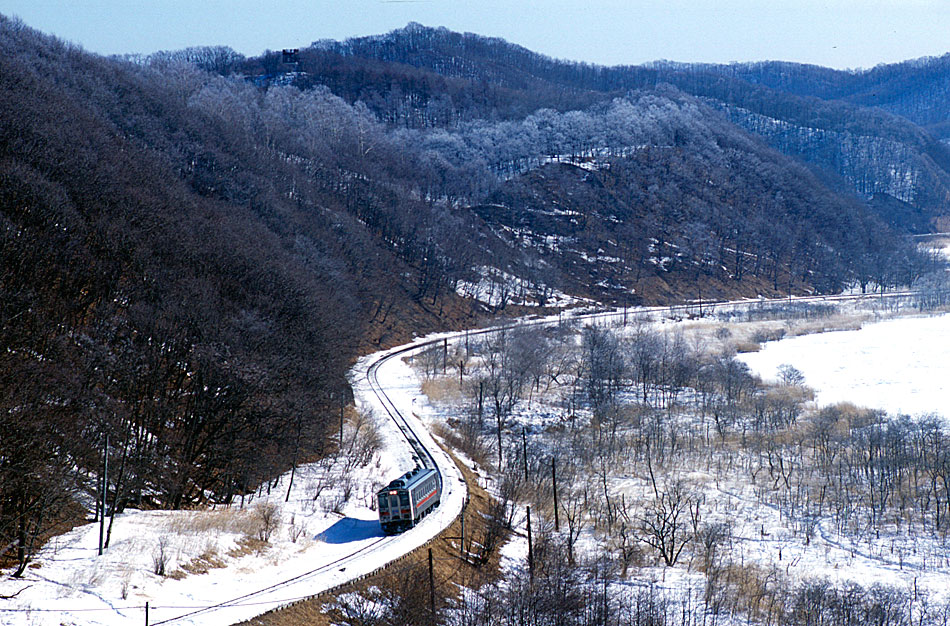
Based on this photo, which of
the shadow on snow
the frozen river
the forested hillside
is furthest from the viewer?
the frozen river

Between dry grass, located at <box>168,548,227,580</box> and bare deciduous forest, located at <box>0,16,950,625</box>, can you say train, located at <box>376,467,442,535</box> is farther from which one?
dry grass, located at <box>168,548,227,580</box>

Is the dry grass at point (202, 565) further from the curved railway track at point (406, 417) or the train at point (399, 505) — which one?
the train at point (399, 505)

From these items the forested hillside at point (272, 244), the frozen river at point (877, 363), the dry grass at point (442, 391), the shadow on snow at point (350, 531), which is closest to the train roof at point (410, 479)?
the shadow on snow at point (350, 531)

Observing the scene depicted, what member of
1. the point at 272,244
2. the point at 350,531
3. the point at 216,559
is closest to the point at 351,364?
the point at 272,244

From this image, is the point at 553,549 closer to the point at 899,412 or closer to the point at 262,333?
the point at 262,333

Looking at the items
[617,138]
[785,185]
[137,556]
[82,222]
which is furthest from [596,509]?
[785,185]

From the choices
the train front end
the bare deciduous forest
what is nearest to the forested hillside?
the bare deciduous forest
